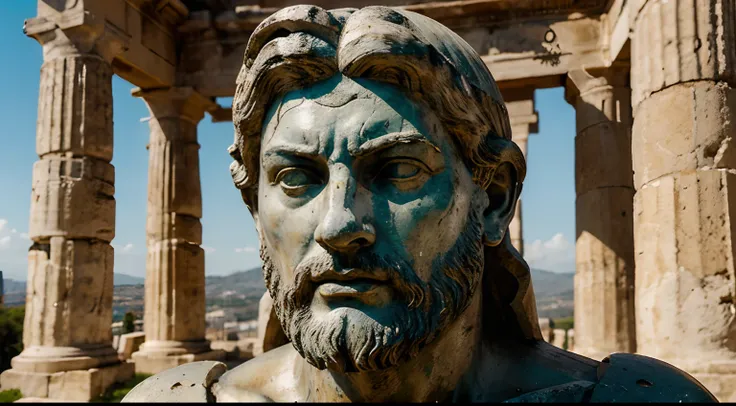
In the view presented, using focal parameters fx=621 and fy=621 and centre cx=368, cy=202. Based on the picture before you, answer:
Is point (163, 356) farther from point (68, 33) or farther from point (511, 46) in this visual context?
point (511, 46)

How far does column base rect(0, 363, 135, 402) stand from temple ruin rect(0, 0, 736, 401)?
0.02 m

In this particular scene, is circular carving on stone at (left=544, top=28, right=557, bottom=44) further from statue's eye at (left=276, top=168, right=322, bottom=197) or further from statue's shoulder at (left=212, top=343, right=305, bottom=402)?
statue's eye at (left=276, top=168, right=322, bottom=197)

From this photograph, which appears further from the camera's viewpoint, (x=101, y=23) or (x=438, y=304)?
(x=101, y=23)

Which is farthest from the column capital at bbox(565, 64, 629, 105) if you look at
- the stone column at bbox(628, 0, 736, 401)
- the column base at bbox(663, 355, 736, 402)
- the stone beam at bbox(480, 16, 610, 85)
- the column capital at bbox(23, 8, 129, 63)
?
the column capital at bbox(23, 8, 129, 63)

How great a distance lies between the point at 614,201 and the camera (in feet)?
31.4

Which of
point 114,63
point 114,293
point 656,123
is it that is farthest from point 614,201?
point 114,63

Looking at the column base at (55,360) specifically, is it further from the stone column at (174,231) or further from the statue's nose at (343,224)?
the statue's nose at (343,224)

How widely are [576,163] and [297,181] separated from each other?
934 centimetres

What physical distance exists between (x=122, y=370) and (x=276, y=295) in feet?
26.9

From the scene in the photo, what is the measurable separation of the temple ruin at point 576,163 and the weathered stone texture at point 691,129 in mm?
16

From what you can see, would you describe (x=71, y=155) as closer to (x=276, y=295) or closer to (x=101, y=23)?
(x=101, y=23)

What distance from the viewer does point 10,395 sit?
26.6ft

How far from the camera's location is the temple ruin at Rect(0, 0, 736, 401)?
5883 millimetres

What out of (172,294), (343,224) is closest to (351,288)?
(343,224)
